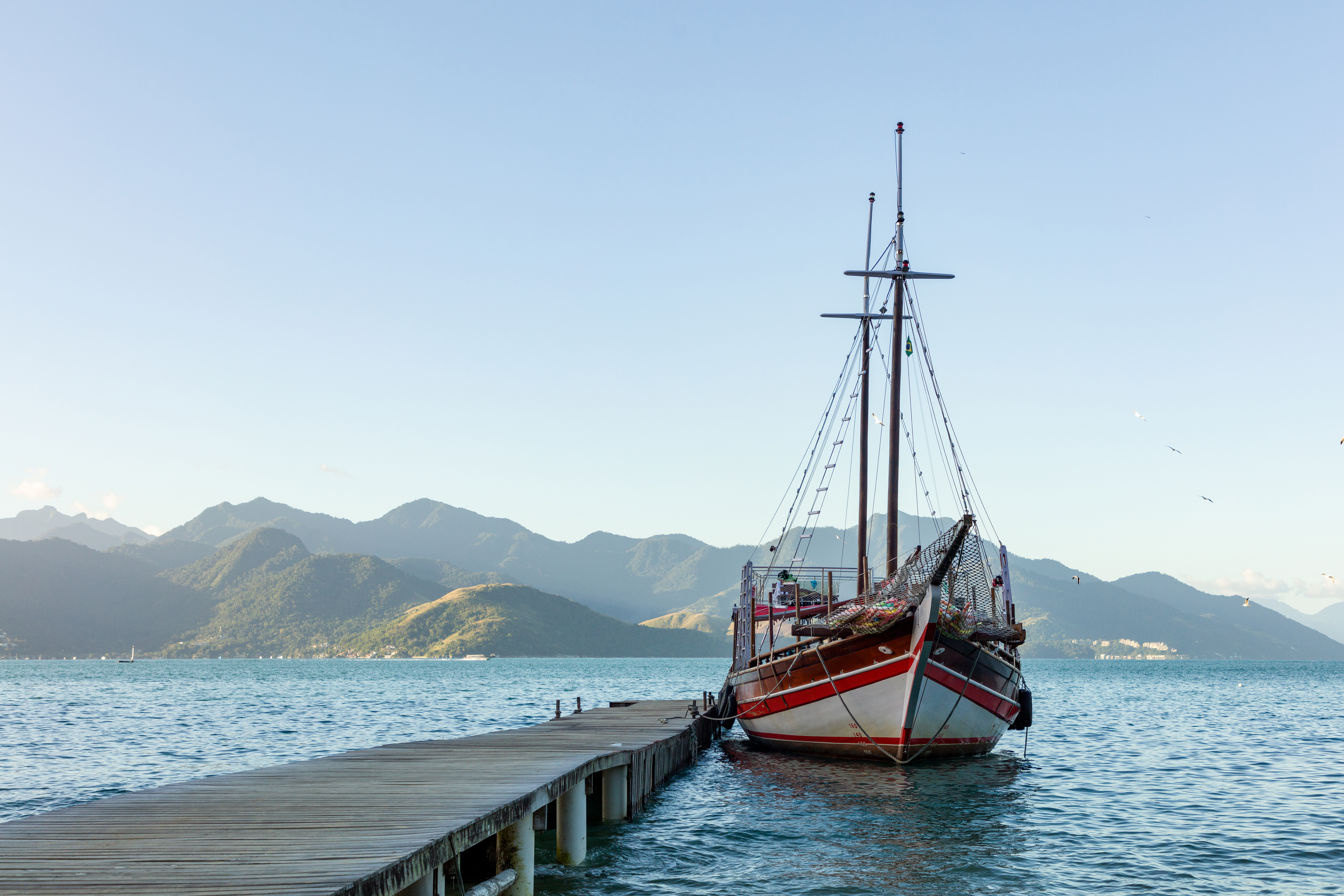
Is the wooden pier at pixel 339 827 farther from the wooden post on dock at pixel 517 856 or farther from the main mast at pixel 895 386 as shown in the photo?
the main mast at pixel 895 386

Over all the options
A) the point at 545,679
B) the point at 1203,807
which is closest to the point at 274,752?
the point at 1203,807

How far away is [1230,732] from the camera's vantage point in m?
47.5

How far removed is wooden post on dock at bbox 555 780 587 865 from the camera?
15758mm

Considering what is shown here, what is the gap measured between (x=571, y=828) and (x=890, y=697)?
12.9 metres

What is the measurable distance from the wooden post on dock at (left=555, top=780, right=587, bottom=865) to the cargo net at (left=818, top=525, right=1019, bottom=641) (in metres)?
11.9

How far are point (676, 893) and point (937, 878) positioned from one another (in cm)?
401

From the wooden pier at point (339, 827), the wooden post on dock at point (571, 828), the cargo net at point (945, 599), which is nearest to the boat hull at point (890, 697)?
the cargo net at point (945, 599)

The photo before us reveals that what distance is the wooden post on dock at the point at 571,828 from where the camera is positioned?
1576 centimetres

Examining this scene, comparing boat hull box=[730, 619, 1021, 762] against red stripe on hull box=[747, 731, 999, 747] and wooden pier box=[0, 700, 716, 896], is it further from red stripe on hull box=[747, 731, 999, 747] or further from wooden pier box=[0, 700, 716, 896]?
wooden pier box=[0, 700, 716, 896]

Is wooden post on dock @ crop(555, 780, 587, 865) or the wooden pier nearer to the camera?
the wooden pier

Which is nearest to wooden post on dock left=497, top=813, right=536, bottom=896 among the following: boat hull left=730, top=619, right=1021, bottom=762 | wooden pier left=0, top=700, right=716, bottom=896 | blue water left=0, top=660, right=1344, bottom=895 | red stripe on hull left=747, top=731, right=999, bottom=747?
wooden pier left=0, top=700, right=716, bottom=896

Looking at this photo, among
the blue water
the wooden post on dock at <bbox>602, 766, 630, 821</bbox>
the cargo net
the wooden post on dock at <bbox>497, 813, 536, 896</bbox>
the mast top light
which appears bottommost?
the blue water

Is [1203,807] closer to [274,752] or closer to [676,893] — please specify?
[676,893]

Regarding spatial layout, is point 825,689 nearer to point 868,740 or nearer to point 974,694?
point 868,740
